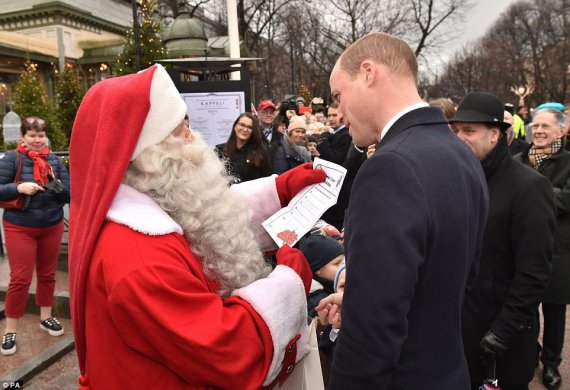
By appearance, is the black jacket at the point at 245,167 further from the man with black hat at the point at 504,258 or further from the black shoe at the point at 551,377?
the black shoe at the point at 551,377

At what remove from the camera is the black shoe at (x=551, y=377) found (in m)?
3.68

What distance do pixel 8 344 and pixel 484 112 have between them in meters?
4.70

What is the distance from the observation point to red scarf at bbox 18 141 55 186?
4355 mm

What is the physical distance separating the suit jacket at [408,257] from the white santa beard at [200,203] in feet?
1.71

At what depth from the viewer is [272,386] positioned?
68.3 inches

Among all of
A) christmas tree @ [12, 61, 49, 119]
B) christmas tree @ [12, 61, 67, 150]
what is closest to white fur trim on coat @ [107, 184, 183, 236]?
christmas tree @ [12, 61, 67, 150]

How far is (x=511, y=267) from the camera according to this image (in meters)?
2.56

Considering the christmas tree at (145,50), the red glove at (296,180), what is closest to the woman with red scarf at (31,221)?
the red glove at (296,180)

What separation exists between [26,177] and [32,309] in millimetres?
1766

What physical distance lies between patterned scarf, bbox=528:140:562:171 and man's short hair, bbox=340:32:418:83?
3189 mm

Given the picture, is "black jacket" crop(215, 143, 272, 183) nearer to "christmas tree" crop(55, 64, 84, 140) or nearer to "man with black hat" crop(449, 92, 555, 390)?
"man with black hat" crop(449, 92, 555, 390)

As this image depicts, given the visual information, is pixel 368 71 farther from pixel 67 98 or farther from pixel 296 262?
pixel 67 98

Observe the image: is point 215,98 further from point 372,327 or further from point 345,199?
point 372,327

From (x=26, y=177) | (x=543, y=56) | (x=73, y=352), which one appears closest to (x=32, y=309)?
(x=73, y=352)
